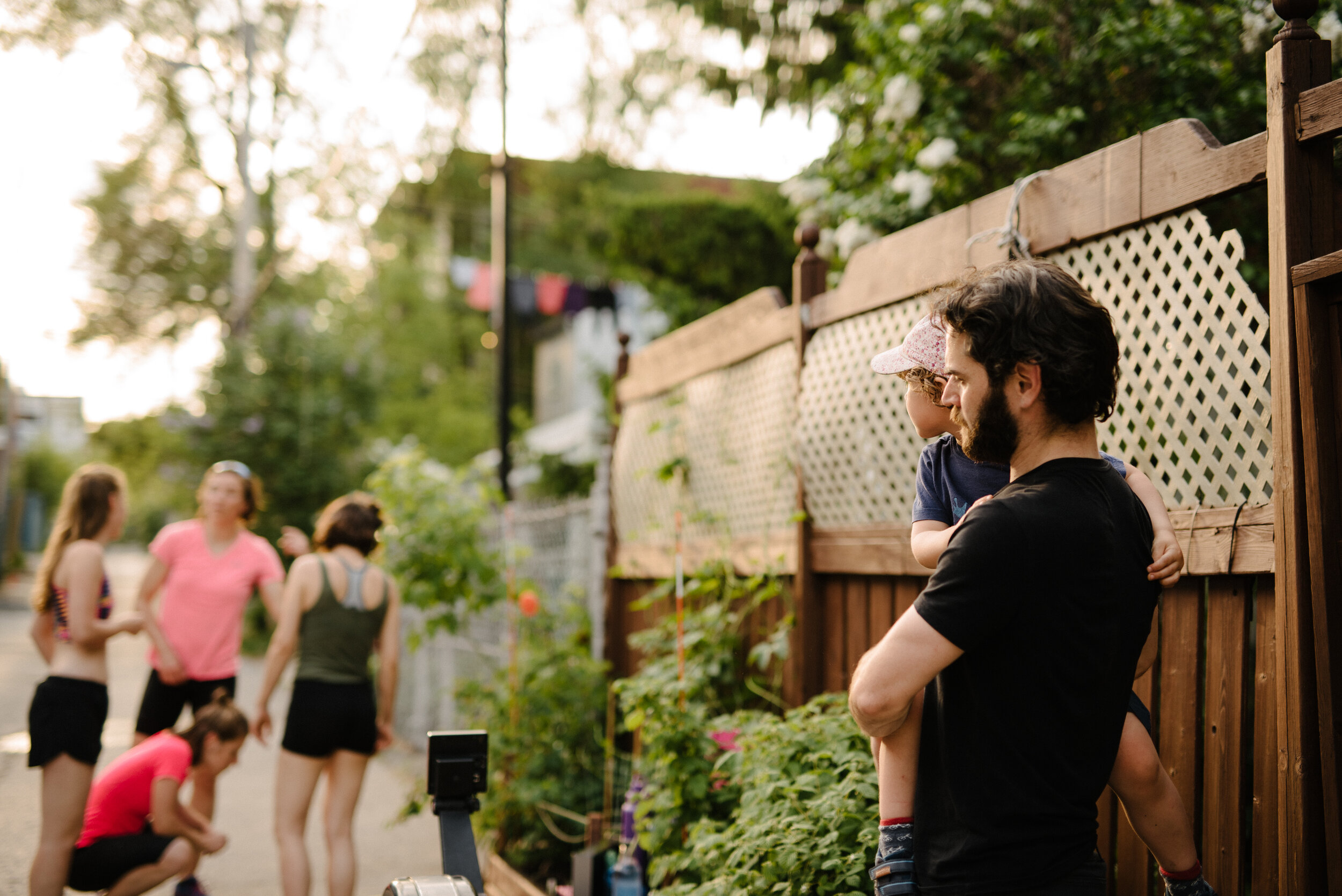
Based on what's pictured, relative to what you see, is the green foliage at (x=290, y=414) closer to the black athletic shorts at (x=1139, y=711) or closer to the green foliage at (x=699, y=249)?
the green foliage at (x=699, y=249)

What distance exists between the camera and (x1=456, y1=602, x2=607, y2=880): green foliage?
15.7 feet

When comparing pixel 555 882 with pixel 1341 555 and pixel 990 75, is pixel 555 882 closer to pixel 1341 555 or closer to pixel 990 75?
pixel 1341 555

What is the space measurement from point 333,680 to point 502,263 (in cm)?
511

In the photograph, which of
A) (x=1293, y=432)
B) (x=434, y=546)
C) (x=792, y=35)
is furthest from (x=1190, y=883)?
(x=792, y=35)

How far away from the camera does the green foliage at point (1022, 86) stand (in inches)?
179

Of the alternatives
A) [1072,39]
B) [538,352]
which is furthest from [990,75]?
[538,352]

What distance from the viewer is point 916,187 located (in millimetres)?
5055

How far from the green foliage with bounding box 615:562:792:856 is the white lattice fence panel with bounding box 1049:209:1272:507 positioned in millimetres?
1706

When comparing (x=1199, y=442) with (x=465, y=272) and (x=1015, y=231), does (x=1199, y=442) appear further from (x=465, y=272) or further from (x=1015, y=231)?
(x=465, y=272)

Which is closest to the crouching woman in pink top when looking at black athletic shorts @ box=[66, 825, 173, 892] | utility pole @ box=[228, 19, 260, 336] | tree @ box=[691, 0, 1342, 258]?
black athletic shorts @ box=[66, 825, 173, 892]

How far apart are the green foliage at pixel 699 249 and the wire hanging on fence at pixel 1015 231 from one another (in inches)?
277

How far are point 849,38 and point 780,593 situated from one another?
17.1ft

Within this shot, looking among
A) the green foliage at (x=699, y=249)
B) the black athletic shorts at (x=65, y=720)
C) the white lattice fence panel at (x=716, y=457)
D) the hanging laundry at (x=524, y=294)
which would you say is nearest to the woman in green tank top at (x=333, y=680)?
the black athletic shorts at (x=65, y=720)

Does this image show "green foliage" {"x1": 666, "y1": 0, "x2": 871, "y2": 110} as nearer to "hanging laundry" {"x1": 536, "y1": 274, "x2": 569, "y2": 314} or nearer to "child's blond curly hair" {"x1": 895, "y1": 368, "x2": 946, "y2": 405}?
"child's blond curly hair" {"x1": 895, "y1": 368, "x2": 946, "y2": 405}
